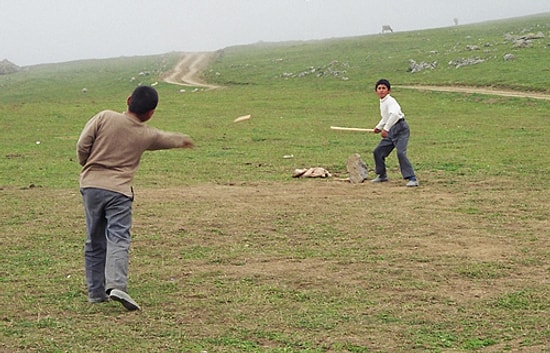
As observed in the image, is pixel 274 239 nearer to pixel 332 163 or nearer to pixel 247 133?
pixel 332 163

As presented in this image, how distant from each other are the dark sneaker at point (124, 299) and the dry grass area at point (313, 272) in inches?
4.4

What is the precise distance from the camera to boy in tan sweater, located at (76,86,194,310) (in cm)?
761

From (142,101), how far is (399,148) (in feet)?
28.0

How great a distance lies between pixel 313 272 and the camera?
8906 mm

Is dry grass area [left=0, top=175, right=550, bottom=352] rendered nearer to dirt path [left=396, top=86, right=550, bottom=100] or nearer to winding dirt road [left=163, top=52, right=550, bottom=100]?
dirt path [left=396, top=86, right=550, bottom=100]

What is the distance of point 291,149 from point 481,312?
1439 cm

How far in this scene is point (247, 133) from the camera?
25.6m

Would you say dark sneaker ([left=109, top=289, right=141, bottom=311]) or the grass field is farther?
dark sneaker ([left=109, top=289, right=141, bottom=311])

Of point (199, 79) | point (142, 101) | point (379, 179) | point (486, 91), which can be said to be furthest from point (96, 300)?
point (199, 79)

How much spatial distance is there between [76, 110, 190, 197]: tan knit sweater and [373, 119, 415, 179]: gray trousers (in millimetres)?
8336

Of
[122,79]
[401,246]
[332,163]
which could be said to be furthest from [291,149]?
[122,79]

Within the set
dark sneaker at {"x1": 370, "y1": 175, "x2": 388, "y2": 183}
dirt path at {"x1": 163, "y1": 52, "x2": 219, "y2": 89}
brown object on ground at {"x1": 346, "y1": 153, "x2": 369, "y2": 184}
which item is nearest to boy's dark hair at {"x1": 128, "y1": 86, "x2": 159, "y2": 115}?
brown object on ground at {"x1": 346, "y1": 153, "x2": 369, "y2": 184}

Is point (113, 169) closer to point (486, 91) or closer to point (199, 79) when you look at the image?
point (486, 91)

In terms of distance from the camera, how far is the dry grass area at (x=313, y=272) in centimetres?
684
